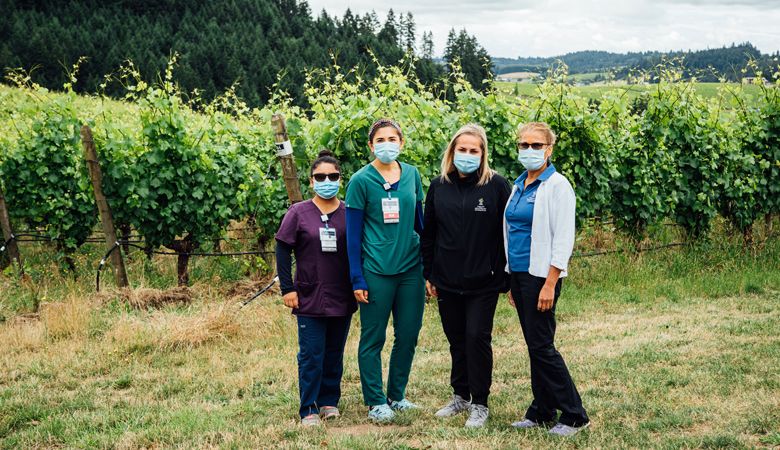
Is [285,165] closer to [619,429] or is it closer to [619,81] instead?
[619,429]

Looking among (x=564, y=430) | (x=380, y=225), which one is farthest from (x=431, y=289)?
(x=564, y=430)

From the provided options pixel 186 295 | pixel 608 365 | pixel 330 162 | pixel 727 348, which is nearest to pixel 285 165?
pixel 330 162

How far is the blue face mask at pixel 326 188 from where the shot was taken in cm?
496

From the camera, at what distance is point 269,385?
19.4 feet

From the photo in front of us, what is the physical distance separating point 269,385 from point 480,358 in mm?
1940

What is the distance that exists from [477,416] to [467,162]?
1654 mm

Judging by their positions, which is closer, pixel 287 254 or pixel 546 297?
pixel 546 297

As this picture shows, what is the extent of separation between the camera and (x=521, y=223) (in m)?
4.56

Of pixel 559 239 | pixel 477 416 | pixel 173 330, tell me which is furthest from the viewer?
pixel 173 330

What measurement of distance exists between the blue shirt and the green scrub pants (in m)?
0.72

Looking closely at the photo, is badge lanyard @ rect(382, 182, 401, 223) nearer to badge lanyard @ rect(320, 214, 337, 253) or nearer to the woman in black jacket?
the woman in black jacket

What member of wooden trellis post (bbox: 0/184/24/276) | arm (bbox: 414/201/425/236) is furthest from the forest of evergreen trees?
arm (bbox: 414/201/425/236)

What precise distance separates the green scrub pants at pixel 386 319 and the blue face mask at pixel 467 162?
0.75 meters

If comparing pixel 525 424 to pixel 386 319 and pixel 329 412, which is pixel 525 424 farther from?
pixel 329 412
